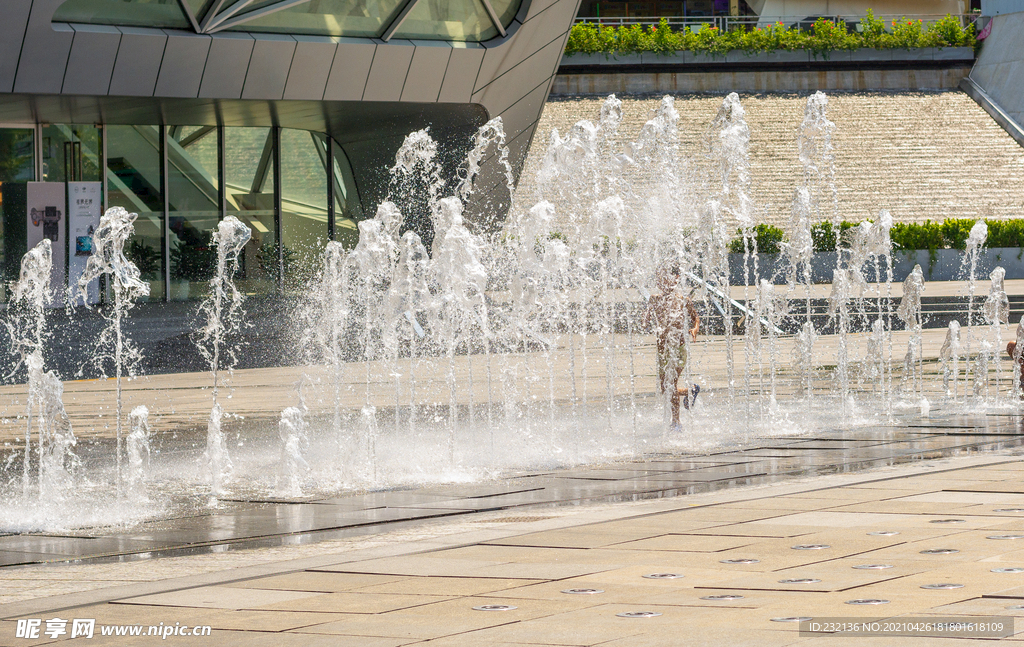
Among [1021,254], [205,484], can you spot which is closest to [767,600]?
[205,484]

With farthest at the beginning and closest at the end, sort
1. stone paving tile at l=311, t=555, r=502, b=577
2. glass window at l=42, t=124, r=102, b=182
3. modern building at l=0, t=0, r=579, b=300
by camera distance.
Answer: glass window at l=42, t=124, r=102, b=182, modern building at l=0, t=0, r=579, b=300, stone paving tile at l=311, t=555, r=502, b=577

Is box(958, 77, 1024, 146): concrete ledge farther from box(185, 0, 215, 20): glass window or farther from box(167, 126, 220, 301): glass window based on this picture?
box(185, 0, 215, 20): glass window

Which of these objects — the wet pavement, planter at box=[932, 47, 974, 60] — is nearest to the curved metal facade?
the wet pavement

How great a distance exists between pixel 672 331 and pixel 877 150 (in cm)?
3323

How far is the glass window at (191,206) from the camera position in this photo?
24.1 meters

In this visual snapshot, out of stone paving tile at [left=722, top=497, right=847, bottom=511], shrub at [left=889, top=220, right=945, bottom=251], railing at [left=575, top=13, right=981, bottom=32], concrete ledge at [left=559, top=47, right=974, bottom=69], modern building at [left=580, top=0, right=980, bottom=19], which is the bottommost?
stone paving tile at [left=722, top=497, right=847, bottom=511]

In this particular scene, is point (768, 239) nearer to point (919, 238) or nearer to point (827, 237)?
point (827, 237)

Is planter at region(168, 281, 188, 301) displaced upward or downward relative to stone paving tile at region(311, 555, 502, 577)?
upward

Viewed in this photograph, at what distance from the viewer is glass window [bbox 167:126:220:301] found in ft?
78.9

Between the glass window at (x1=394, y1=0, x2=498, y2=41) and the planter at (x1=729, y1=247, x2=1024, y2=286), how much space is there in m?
14.3

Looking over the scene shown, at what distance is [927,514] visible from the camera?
6.56 metres

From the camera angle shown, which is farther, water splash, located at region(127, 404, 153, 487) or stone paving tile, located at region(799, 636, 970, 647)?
water splash, located at region(127, 404, 153, 487)

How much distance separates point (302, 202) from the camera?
2555 centimetres

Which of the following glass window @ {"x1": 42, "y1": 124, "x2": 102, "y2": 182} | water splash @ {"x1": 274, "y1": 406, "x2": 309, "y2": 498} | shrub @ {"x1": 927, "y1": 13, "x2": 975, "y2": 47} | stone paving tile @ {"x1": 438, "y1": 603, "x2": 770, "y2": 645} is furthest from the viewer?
shrub @ {"x1": 927, "y1": 13, "x2": 975, "y2": 47}
